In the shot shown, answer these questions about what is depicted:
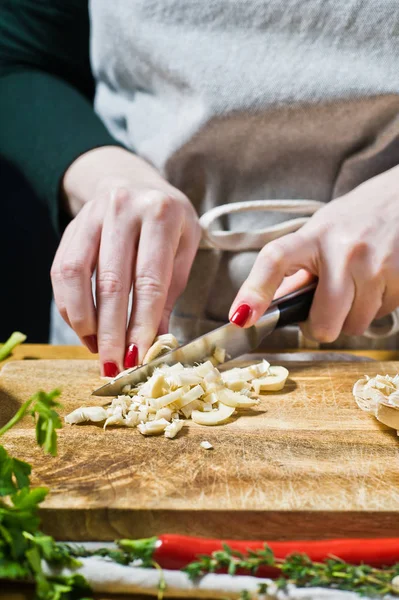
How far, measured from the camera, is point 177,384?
1.11 metres

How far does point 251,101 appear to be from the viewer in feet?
4.94

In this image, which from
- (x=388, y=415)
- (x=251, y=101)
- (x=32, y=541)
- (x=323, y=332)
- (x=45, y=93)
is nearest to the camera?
(x=32, y=541)

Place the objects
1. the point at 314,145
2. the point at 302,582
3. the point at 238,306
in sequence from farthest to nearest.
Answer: the point at 314,145 < the point at 238,306 < the point at 302,582

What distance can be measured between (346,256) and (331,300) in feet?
0.30

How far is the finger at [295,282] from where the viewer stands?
1379 millimetres

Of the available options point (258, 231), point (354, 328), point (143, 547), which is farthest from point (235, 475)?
point (258, 231)

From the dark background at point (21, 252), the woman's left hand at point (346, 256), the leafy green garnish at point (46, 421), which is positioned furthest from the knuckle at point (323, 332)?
the dark background at point (21, 252)

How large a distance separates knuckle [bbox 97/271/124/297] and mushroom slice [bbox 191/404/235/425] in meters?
0.28

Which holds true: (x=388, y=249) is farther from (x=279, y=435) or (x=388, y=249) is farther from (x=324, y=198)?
(x=279, y=435)

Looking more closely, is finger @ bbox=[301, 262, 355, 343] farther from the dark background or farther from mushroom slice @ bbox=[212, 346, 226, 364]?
the dark background

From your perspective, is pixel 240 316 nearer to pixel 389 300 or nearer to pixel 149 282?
pixel 149 282

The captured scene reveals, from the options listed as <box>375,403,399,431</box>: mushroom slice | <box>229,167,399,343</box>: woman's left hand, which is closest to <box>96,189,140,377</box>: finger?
<box>229,167,399,343</box>: woman's left hand

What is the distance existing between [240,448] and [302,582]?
271 mm

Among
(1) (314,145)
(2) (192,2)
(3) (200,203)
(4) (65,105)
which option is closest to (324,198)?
(1) (314,145)
